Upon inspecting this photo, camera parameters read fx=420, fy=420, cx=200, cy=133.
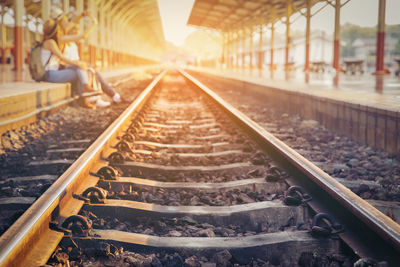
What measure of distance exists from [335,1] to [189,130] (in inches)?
626

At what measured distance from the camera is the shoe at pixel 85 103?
8.05 m

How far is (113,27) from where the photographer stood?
107ft

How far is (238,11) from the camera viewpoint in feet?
109

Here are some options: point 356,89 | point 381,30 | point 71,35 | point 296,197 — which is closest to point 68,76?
point 71,35

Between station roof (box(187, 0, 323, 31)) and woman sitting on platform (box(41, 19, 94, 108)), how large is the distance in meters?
18.1

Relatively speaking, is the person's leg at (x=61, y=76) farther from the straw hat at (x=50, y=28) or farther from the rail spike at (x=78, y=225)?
the rail spike at (x=78, y=225)

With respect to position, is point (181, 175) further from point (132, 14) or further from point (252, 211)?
point (132, 14)

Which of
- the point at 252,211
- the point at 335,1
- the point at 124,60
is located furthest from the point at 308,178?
the point at 124,60

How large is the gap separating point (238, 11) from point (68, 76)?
90.1 feet

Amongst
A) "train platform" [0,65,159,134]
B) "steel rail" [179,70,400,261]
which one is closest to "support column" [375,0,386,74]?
"train platform" [0,65,159,134]

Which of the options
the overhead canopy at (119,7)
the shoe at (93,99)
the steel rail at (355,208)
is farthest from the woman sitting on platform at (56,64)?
the overhead canopy at (119,7)

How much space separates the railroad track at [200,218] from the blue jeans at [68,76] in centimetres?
432

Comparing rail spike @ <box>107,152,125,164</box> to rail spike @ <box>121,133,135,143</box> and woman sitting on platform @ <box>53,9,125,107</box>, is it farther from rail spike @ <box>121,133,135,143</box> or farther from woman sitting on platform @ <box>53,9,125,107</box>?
woman sitting on platform @ <box>53,9,125,107</box>

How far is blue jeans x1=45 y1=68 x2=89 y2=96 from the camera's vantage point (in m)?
7.68
